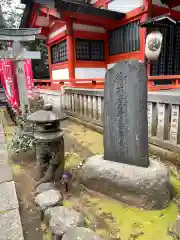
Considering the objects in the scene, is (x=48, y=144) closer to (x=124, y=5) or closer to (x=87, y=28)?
(x=124, y=5)

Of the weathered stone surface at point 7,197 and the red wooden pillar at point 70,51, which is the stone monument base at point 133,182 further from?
the red wooden pillar at point 70,51

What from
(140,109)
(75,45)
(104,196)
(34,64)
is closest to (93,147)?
A: (104,196)

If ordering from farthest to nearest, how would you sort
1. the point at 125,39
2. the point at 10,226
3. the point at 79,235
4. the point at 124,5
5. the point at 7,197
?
the point at 125,39 → the point at 124,5 → the point at 7,197 → the point at 10,226 → the point at 79,235

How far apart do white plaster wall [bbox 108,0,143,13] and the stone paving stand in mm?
8058

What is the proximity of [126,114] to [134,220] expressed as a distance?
1.38 metres

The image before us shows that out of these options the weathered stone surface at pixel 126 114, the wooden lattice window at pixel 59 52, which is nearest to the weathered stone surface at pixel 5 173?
the weathered stone surface at pixel 126 114

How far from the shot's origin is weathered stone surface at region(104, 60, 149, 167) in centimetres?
262

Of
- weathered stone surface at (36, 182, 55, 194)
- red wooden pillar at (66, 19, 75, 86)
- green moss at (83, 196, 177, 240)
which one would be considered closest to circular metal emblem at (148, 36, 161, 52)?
green moss at (83, 196, 177, 240)

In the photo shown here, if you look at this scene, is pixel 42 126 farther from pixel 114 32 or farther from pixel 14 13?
pixel 14 13

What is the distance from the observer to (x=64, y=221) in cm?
196

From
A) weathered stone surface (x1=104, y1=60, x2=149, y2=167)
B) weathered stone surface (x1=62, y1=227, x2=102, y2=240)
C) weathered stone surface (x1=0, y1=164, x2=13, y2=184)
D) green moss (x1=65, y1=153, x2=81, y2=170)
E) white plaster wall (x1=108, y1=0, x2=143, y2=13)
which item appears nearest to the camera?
weathered stone surface (x1=62, y1=227, x2=102, y2=240)

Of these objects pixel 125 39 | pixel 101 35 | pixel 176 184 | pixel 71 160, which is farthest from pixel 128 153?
pixel 101 35

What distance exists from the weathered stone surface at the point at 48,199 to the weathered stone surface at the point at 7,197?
1.08ft

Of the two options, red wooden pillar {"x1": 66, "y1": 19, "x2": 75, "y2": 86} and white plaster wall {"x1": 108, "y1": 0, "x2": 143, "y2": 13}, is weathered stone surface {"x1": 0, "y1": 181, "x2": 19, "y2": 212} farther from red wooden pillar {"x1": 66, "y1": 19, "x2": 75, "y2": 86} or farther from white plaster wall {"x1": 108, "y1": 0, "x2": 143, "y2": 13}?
white plaster wall {"x1": 108, "y1": 0, "x2": 143, "y2": 13}
